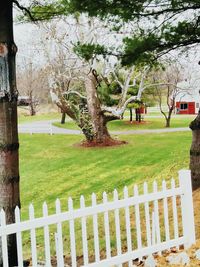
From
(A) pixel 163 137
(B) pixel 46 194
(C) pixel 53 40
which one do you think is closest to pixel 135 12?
(B) pixel 46 194

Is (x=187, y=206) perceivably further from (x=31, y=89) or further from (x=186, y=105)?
(x=186, y=105)

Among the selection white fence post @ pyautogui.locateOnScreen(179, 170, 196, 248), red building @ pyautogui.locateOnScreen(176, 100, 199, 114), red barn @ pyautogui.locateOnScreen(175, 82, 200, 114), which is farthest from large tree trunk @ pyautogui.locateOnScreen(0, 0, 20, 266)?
red building @ pyautogui.locateOnScreen(176, 100, 199, 114)

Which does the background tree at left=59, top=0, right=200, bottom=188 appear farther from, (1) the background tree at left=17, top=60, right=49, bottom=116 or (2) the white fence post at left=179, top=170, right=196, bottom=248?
(1) the background tree at left=17, top=60, right=49, bottom=116

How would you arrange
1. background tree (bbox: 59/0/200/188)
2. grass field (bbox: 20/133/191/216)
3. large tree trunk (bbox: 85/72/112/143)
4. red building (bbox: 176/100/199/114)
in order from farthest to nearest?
red building (bbox: 176/100/199/114) < large tree trunk (bbox: 85/72/112/143) < grass field (bbox: 20/133/191/216) < background tree (bbox: 59/0/200/188)

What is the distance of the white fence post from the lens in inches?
213

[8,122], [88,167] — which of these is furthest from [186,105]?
[8,122]

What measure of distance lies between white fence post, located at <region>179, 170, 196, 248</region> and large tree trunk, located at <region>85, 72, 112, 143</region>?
19.5m

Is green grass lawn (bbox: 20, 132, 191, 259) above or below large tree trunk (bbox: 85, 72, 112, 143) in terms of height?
below

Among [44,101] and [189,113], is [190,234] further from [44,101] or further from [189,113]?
[44,101]

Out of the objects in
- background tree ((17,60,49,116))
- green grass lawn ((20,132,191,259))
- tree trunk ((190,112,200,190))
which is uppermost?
background tree ((17,60,49,116))

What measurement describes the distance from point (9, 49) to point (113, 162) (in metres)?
14.4

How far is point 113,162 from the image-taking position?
19984 millimetres

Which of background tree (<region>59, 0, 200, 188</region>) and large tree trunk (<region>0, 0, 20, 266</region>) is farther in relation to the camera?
background tree (<region>59, 0, 200, 188</region>)

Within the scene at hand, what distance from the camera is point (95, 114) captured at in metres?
25.3
